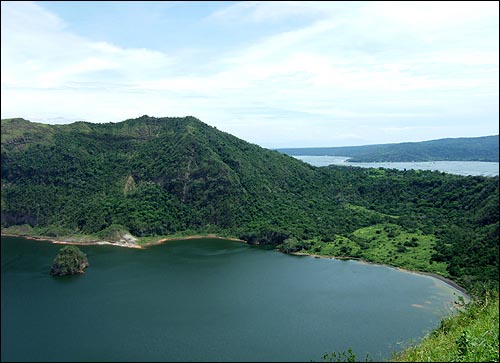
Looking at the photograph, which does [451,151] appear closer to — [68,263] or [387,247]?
[387,247]

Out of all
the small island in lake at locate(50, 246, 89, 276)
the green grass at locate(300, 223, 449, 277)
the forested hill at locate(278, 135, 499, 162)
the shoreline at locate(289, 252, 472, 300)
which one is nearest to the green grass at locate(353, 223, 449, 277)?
the green grass at locate(300, 223, 449, 277)

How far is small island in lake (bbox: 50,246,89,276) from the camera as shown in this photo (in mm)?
41375

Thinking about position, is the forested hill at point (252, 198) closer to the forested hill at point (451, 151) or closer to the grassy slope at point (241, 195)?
the grassy slope at point (241, 195)

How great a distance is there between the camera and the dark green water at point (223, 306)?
25734 mm

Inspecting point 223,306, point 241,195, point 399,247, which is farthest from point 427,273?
point 241,195

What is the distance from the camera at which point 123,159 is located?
8331cm

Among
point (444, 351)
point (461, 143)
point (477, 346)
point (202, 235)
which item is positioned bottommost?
point (202, 235)

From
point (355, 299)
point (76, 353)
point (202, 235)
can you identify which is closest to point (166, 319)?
point (76, 353)

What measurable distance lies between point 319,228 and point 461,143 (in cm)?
7254

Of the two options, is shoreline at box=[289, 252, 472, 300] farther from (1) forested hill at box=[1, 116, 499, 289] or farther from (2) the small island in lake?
(2) the small island in lake

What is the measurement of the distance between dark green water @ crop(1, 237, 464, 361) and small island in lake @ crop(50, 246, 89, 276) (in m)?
1.02

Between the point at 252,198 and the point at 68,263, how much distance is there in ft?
138

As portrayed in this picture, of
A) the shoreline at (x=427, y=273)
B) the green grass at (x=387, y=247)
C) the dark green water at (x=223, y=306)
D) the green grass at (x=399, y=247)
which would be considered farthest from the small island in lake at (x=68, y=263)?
the green grass at (x=399, y=247)

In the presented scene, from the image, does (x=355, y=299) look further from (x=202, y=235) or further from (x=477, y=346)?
(x=202, y=235)
